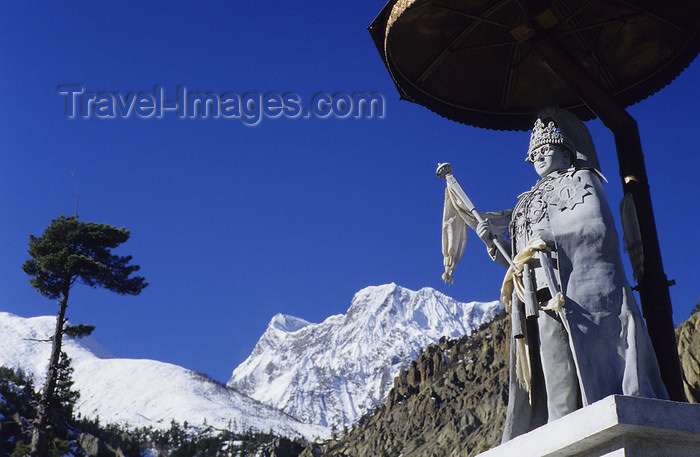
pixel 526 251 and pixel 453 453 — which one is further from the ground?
pixel 453 453

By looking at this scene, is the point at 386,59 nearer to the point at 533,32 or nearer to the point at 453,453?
the point at 533,32

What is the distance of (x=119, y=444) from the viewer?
64188 mm

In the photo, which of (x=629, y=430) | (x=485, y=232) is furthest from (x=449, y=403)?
(x=629, y=430)

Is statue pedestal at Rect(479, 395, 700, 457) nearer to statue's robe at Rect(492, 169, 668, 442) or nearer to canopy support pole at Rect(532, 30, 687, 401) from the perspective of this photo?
statue's robe at Rect(492, 169, 668, 442)

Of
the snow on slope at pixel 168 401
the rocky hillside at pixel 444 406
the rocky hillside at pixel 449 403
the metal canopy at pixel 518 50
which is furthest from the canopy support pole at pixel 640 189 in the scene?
the snow on slope at pixel 168 401

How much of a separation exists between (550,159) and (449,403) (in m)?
61.1

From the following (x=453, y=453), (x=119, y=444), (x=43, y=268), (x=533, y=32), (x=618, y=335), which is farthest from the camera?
(x=119, y=444)

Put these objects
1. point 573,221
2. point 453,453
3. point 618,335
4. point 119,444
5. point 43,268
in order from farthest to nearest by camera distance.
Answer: point 119,444
point 453,453
point 43,268
point 573,221
point 618,335

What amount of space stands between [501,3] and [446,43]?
69cm

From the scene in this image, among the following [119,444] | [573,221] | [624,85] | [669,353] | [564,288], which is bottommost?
[669,353]

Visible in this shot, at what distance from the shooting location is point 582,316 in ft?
19.3

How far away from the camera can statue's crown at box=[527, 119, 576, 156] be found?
696 centimetres

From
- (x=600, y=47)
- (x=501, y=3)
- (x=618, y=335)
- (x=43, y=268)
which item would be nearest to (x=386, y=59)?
(x=501, y=3)

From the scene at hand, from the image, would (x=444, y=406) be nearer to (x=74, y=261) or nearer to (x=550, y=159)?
(x=74, y=261)
